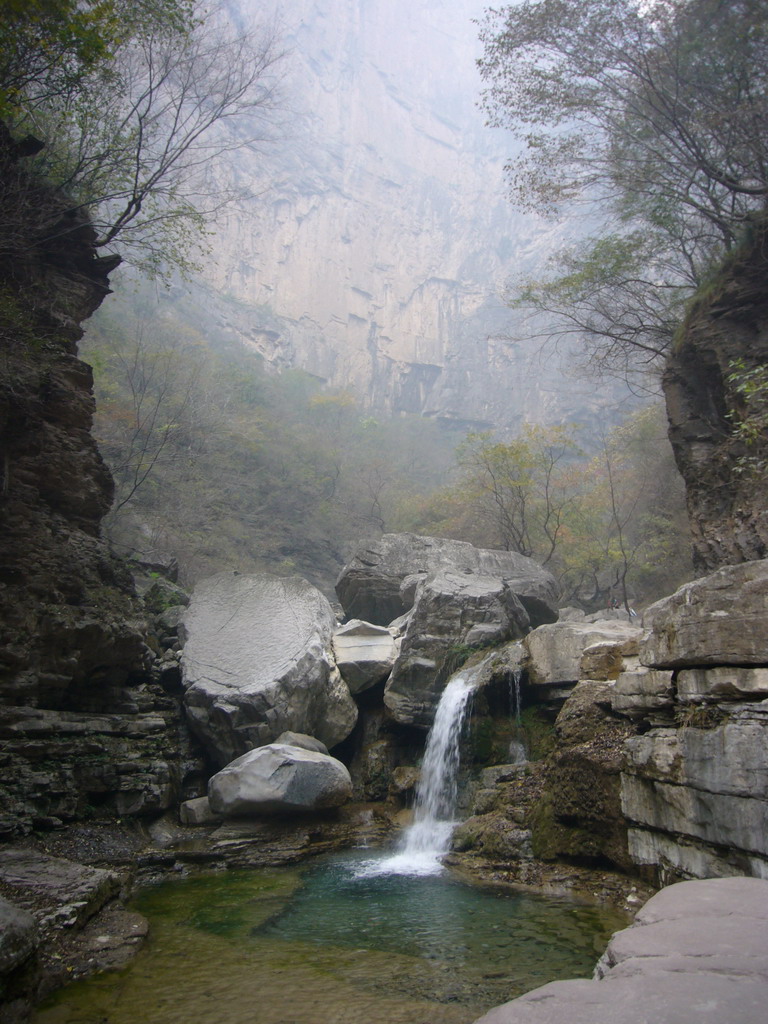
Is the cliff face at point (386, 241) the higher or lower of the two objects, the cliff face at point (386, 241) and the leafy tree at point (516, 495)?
the higher

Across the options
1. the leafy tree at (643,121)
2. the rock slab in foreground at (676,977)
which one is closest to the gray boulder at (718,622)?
the rock slab in foreground at (676,977)

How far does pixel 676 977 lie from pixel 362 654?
31.7ft

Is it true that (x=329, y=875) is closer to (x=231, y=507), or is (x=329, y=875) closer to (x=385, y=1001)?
(x=385, y=1001)

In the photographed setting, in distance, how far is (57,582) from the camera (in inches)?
334

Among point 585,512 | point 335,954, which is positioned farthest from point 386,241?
point 335,954

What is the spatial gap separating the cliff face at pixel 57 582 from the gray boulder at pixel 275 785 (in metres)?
0.95

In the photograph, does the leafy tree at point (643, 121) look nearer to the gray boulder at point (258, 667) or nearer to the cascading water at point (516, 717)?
the cascading water at point (516, 717)

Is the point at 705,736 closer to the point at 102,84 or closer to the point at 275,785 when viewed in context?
the point at 275,785

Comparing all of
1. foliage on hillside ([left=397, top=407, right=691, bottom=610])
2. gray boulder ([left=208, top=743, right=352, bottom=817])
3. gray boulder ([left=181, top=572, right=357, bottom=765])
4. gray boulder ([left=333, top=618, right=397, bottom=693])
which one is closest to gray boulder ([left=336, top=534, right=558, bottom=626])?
gray boulder ([left=333, top=618, right=397, bottom=693])

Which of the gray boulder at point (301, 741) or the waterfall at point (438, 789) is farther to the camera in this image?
the gray boulder at point (301, 741)

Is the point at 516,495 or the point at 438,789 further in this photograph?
the point at 516,495

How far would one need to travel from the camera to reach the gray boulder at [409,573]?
15062mm

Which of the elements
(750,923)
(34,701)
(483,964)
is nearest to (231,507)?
(34,701)

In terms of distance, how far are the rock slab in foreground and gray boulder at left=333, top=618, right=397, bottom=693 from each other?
8554 mm
